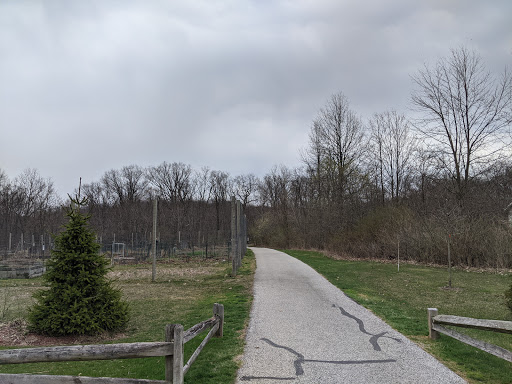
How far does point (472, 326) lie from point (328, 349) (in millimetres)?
2123

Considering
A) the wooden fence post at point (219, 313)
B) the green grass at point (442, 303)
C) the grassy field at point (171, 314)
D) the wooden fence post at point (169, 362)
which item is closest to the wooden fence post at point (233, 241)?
the grassy field at point (171, 314)

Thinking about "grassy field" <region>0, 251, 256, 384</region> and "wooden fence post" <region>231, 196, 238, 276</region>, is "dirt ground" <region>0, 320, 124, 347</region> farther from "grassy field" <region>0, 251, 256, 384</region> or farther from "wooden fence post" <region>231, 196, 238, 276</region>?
"wooden fence post" <region>231, 196, 238, 276</region>

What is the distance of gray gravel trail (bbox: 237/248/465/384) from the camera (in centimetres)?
481

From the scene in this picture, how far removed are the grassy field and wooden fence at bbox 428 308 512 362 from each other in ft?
10.9

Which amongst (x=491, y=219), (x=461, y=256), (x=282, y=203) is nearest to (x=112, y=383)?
(x=461, y=256)

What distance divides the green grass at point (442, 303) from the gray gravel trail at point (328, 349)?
0.34m

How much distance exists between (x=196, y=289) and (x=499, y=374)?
33.8ft

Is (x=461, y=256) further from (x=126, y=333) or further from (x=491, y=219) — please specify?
(x=126, y=333)

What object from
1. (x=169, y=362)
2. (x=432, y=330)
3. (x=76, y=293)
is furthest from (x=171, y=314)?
(x=432, y=330)

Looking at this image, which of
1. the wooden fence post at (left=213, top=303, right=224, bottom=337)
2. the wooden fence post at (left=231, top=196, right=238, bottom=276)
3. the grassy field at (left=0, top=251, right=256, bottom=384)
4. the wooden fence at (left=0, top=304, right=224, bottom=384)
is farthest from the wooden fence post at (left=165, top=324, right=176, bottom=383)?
the wooden fence post at (left=231, top=196, right=238, bottom=276)

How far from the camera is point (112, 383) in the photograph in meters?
3.72

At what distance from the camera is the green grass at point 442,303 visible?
17.8ft

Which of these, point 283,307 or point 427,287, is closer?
point 283,307

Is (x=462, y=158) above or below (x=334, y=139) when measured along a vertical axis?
below
